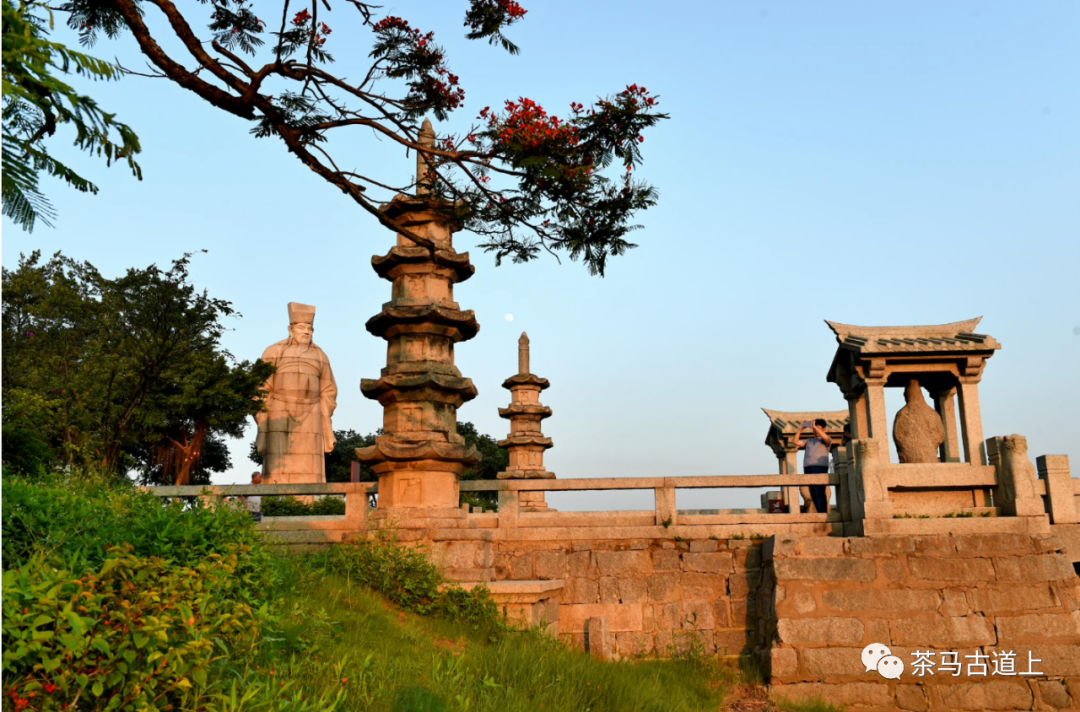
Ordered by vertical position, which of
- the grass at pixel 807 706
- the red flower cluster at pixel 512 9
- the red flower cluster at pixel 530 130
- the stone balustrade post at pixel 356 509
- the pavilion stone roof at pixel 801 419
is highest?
the red flower cluster at pixel 512 9

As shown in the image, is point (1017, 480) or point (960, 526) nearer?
point (960, 526)

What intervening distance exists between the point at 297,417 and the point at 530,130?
46.1 feet

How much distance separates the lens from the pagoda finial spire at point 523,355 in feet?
71.8

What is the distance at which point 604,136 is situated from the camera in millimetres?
7793

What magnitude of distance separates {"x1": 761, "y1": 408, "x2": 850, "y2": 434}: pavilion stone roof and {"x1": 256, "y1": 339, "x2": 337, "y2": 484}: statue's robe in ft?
35.9

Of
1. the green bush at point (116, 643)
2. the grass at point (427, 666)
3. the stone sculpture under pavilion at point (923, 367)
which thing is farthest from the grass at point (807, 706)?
the green bush at point (116, 643)

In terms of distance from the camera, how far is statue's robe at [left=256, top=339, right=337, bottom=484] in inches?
770

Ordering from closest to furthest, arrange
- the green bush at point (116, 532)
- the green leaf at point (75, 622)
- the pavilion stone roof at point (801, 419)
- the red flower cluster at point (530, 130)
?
the green leaf at point (75, 622), the green bush at point (116, 532), the red flower cluster at point (530, 130), the pavilion stone roof at point (801, 419)

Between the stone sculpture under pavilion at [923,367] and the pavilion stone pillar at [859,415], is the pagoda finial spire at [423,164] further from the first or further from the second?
the pavilion stone pillar at [859,415]

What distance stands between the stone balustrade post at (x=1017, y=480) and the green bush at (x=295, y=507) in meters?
12.3

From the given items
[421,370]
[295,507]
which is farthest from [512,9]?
[295,507]

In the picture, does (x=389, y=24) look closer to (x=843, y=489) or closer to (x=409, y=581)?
(x=409, y=581)

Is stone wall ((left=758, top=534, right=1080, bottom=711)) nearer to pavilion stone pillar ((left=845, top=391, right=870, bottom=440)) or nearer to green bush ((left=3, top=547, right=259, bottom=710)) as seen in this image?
pavilion stone pillar ((left=845, top=391, right=870, bottom=440))

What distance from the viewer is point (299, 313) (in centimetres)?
2019
